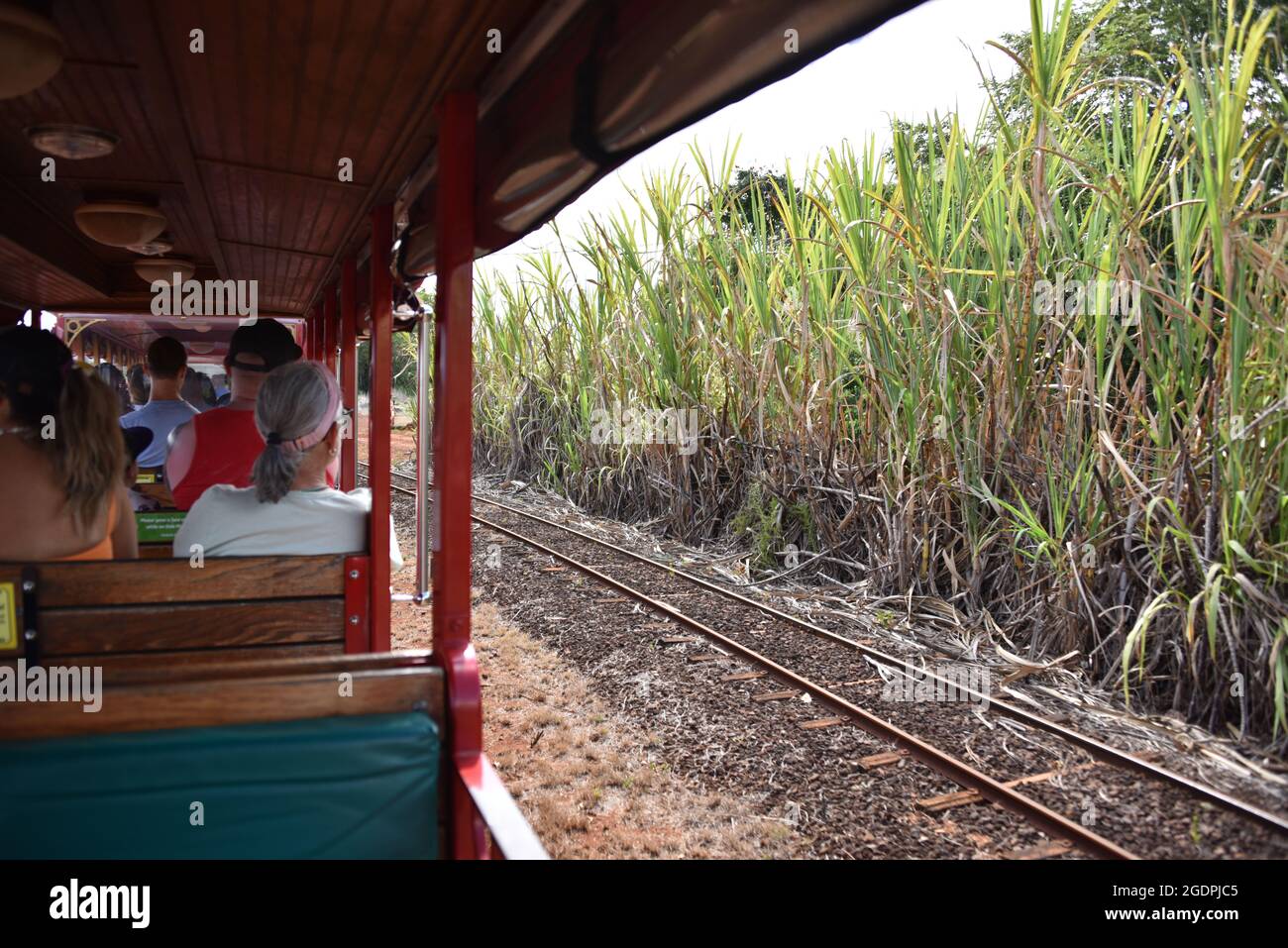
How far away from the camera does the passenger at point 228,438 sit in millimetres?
3189

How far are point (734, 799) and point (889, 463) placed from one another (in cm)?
300

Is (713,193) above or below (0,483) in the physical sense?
above

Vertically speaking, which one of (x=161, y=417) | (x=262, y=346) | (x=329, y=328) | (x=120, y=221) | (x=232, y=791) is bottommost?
(x=232, y=791)

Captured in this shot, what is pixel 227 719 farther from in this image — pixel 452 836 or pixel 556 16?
pixel 556 16

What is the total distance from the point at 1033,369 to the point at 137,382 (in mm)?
8544

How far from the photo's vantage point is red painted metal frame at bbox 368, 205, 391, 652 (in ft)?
9.80

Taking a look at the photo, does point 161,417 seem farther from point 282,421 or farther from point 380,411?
point 282,421

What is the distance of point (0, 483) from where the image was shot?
1953mm

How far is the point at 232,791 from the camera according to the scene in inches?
60.3

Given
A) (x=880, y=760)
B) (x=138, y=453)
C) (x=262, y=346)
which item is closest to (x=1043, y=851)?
(x=880, y=760)

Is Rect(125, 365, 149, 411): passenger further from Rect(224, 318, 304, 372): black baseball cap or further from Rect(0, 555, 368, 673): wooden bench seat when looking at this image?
Rect(0, 555, 368, 673): wooden bench seat

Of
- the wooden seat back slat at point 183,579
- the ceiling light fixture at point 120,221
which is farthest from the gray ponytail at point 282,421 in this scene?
the ceiling light fixture at point 120,221

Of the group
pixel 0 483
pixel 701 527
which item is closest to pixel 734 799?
pixel 0 483

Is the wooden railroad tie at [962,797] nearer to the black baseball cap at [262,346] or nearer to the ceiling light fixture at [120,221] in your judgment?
the black baseball cap at [262,346]
